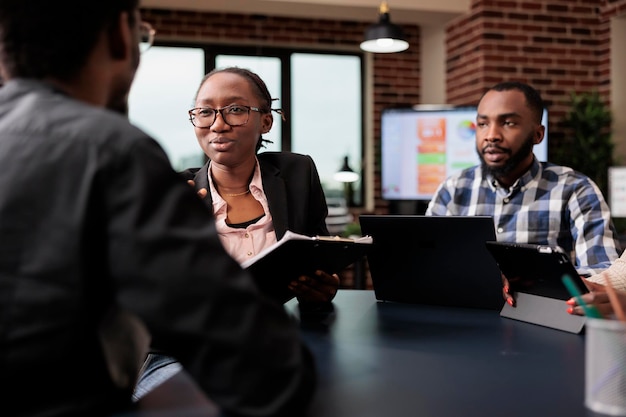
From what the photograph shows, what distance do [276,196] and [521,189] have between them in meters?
0.95

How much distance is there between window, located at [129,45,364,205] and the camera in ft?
19.8

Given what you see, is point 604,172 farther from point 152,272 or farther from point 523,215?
point 152,272

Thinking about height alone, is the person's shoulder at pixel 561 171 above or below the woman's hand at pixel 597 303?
above

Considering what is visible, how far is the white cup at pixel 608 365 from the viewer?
2.75ft

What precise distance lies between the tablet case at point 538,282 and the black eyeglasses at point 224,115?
81 cm

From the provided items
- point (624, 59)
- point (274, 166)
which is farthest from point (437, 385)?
point (624, 59)

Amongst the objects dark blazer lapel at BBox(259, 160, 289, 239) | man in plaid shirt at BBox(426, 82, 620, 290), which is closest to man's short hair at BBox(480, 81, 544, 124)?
man in plaid shirt at BBox(426, 82, 620, 290)

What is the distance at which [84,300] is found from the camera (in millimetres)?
688

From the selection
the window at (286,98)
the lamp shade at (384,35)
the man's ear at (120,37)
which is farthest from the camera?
the window at (286,98)

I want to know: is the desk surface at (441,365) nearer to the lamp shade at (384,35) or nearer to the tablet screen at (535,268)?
the tablet screen at (535,268)

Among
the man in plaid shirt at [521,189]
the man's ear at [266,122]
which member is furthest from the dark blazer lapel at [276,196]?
the man in plaid shirt at [521,189]

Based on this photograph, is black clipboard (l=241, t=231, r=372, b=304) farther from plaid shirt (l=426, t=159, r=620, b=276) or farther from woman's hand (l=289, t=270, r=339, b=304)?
plaid shirt (l=426, t=159, r=620, b=276)

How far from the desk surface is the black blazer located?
36 cm

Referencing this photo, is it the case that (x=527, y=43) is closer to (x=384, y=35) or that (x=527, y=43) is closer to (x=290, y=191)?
(x=384, y=35)
